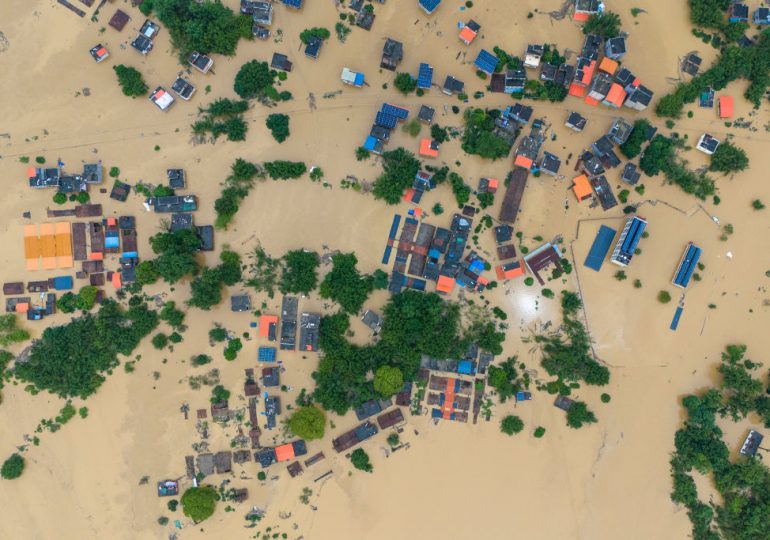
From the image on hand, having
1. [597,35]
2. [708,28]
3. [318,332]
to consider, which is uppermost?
[708,28]

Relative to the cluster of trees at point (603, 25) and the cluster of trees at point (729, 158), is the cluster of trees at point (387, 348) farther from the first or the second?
the cluster of trees at point (603, 25)

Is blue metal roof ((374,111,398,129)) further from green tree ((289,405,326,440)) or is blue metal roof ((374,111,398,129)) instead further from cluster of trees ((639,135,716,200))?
green tree ((289,405,326,440))

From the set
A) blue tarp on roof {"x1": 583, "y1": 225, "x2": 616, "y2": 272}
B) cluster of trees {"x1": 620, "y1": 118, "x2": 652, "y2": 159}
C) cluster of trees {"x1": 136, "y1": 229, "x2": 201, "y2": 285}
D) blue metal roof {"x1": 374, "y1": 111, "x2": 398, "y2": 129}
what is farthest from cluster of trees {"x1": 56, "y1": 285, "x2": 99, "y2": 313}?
cluster of trees {"x1": 620, "y1": 118, "x2": 652, "y2": 159}

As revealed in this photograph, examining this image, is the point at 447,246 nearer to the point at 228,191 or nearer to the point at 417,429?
the point at 417,429

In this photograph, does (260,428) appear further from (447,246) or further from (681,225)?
(681,225)

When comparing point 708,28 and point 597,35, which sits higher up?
point 708,28

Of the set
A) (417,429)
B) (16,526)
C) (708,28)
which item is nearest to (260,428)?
(417,429)
